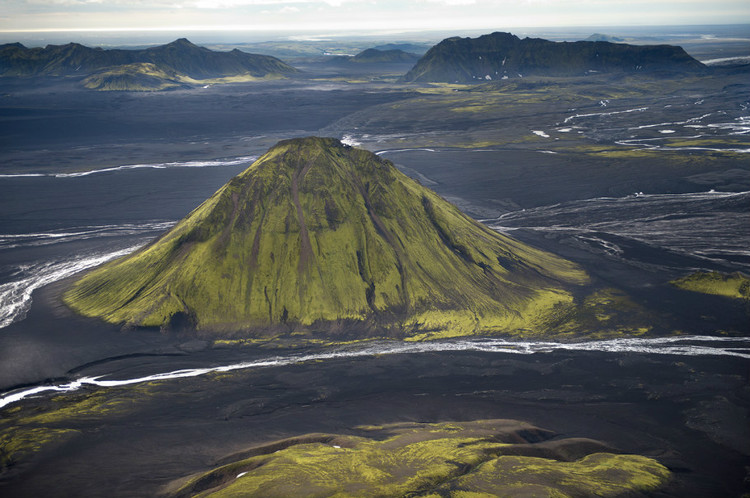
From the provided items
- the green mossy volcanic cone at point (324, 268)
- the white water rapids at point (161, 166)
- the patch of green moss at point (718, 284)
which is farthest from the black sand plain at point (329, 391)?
the white water rapids at point (161, 166)

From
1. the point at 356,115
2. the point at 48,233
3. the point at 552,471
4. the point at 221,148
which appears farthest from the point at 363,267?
the point at 356,115

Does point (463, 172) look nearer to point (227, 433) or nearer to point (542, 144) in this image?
point (542, 144)

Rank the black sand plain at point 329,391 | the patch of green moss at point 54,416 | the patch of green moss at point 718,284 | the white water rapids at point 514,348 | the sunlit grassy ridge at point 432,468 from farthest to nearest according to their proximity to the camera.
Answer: the patch of green moss at point 718,284 < the white water rapids at point 514,348 < the patch of green moss at point 54,416 < the black sand plain at point 329,391 < the sunlit grassy ridge at point 432,468

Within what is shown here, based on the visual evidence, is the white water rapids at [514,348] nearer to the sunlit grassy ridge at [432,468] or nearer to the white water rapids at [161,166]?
the sunlit grassy ridge at [432,468]

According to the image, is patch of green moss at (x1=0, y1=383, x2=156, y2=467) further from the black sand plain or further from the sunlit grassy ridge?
the sunlit grassy ridge

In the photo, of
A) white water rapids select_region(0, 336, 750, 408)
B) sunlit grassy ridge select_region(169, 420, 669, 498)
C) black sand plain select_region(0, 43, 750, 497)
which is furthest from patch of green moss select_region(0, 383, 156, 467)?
sunlit grassy ridge select_region(169, 420, 669, 498)

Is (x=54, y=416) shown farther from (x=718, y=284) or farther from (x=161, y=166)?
(x=161, y=166)

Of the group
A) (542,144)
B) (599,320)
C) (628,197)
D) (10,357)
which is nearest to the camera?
(10,357)
